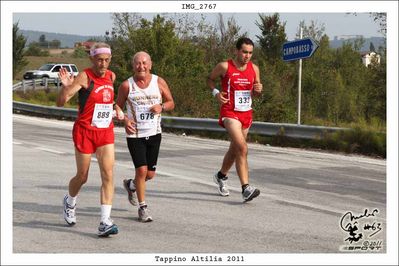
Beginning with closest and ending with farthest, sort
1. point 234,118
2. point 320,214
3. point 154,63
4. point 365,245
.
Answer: point 365,245 < point 320,214 < point 234,118 < point 154,63

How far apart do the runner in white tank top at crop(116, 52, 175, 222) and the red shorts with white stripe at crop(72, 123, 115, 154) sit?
1.83 ft

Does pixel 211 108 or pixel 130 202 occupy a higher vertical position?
pixel 211 108

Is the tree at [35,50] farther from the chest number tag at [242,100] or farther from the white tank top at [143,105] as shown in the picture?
the white tank top at [143,105]

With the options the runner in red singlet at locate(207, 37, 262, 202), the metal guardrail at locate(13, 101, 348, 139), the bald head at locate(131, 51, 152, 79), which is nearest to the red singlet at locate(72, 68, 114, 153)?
the bald head at locate(131, 51, 152, 79)

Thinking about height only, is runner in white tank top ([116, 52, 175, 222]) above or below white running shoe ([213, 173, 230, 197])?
above

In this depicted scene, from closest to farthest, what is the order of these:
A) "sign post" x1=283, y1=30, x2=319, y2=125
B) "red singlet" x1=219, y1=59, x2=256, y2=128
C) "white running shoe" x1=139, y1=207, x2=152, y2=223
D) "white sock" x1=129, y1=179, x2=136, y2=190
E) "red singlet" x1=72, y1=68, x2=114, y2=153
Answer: "red singlet" x1=72, y1=68, x2=114, y2=153 → "white running shoe" x1=139, y1=207, x2=152, y2=223 → "white sock" x1=129, y1=179, x2=136, y2=190 → "red singlet" x1=219, y1=59, x2=256, y2=128 → "sign post" x1=283, y1=30, x2=319, y2=125

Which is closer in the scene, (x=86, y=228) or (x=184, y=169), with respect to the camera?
(x=86, y=228)

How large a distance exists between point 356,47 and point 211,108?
61.0 ft

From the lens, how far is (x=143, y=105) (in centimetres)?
772

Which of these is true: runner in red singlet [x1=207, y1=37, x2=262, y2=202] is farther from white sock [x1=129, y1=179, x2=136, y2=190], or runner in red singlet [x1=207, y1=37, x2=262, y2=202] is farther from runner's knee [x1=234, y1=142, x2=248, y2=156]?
white sock [x1=129, y1=179, x2=136, y2=190]

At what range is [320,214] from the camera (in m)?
8.31

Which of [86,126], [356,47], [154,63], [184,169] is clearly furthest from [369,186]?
[356,47]

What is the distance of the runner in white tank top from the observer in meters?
7.67

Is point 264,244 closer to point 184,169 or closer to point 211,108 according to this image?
point 184,169
